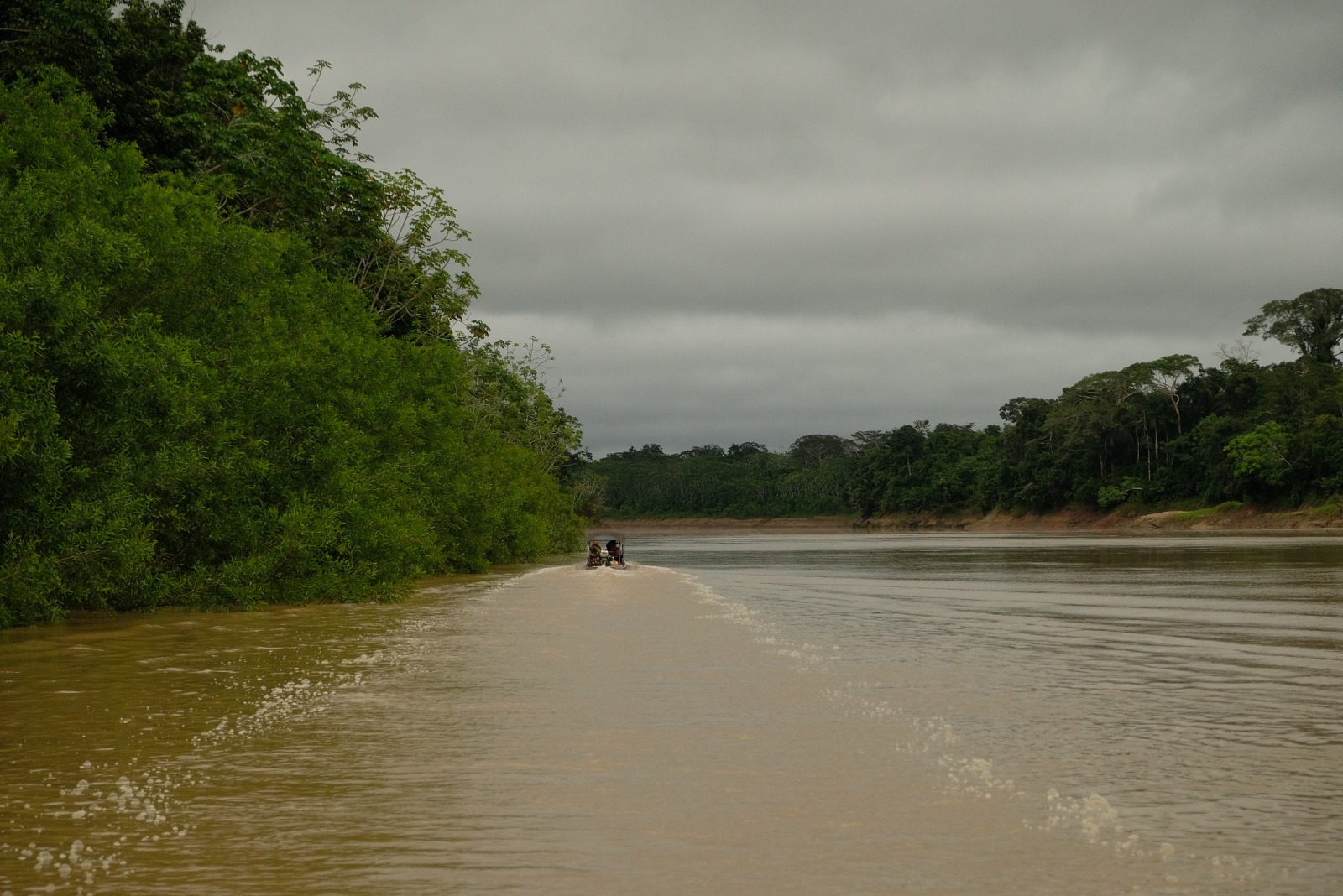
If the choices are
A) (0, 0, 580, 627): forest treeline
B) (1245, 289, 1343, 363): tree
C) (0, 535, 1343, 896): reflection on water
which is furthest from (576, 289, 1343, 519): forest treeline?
(0, 535, 1343, 896): reflection on water

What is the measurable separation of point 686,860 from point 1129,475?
131506 millimetres

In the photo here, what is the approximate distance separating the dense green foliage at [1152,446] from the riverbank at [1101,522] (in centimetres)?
134

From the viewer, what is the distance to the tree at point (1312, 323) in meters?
120

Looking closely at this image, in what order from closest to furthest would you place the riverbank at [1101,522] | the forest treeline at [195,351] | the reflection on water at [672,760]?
the reflection on water at [672,760] < the forest treeline at [195,351] < the riverbank at [1101,522]

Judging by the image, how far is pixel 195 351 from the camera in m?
22.9

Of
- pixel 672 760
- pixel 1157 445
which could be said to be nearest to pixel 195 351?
pixel 672 760

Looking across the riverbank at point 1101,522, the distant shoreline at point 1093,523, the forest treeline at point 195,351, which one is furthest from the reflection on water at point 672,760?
the riverbank at point 1101,522

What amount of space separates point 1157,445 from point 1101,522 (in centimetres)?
984

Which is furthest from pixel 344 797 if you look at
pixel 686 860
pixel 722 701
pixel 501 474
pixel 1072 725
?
pixel 501 474

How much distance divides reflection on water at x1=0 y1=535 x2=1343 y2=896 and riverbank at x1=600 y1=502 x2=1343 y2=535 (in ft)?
288

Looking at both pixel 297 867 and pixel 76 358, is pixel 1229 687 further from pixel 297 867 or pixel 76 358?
pixel 76 358

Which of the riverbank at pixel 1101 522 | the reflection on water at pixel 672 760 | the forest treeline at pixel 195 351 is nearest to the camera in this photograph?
the reflection on water at pixel 672 760

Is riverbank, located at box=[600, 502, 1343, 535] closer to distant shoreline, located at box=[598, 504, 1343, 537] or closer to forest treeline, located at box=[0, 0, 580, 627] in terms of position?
distant shoreline, located at box=[598, 504, 1343, 537]

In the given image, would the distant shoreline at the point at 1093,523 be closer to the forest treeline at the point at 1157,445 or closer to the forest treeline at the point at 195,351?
the forest treeline at the point at 1157,445
